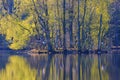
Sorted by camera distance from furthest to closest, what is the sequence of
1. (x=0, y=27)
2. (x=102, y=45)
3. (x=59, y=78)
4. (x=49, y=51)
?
(x=0, y=27) < (x=102, y=45) < (x=49, y=51) < (x=59, y=78)

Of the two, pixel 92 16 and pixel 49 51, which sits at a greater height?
pixel 92 16

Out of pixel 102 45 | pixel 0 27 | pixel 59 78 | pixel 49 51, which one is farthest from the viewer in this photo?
pixel 0 27

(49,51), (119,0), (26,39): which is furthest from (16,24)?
(119,0)

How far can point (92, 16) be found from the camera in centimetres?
4941

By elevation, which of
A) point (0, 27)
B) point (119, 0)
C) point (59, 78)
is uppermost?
point (119, 0)

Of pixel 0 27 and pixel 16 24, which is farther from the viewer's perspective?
pixel 0 27

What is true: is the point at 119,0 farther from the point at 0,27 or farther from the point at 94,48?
the point at 0,27

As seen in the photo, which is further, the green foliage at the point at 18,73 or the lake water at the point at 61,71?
the green foliage at the point at 18,73

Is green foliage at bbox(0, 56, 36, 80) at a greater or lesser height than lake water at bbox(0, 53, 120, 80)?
lesser

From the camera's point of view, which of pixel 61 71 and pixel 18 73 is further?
pixel 61 71

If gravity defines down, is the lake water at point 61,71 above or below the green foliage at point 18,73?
above

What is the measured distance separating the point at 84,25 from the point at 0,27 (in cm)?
1157

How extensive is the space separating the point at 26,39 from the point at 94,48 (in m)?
8.44

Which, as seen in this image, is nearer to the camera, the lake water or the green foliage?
the lake water
